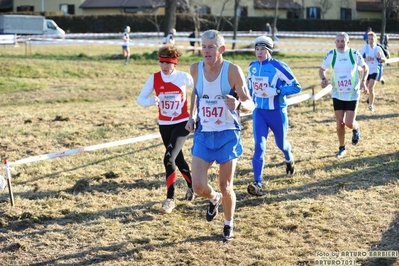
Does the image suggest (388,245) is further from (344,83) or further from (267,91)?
(344,83)

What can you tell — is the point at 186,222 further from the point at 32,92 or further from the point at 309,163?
the point at 32,92

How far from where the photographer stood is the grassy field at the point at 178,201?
21.1 ft

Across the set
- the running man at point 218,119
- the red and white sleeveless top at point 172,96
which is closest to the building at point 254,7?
the red and white sleeveless top at point 172,96

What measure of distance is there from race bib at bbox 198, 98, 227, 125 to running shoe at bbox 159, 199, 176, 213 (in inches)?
64.3

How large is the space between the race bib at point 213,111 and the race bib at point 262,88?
2.20m

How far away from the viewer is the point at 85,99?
18734 millimetres

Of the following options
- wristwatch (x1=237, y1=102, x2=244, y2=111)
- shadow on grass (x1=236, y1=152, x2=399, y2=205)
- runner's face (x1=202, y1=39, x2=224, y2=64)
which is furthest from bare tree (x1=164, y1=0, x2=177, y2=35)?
wristwatch (x1=237, y1=102, x2=244, y2=111)

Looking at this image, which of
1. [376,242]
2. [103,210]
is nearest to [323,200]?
[376,242]

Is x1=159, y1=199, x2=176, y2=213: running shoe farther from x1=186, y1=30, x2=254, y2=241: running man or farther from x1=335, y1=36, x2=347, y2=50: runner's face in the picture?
x1=335, y1=36, x2=347, y2=50: runner's face

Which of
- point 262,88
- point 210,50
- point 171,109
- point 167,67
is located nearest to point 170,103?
point 171,109

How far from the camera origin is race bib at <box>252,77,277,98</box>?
8.49 m

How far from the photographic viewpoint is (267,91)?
8500 mm

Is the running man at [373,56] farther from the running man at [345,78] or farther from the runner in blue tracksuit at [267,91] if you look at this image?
the runner in blue tracksuit at [267,91]

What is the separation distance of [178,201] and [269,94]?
1.81 m
